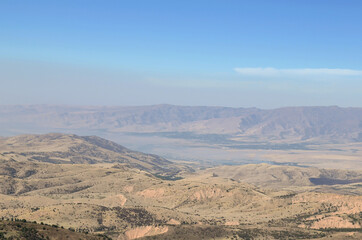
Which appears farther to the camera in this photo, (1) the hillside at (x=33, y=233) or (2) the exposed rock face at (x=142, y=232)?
(2) the exposed rock face at (x=142, y=232)

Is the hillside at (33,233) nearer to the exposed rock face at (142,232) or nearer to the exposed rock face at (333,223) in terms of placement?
the exposed rock face at (142,232)

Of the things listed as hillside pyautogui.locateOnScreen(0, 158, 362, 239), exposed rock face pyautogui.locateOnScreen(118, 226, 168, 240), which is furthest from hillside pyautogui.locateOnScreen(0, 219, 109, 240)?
exposed rock face pyautogui.locateOnScreen(118, 226, 168, 240)

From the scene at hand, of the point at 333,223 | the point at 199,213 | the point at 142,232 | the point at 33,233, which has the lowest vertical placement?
the point at 199,213

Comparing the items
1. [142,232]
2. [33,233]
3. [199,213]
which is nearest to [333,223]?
[199,213]

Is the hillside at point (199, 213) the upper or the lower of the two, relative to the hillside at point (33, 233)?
lower

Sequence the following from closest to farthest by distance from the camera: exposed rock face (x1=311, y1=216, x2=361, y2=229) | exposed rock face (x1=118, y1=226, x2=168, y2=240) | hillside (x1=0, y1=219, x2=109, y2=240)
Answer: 1. hillside (x1=0, y1=219, x2=109, y2=240)
2. exposed rock face (x1=118, y1=226, x2=168, y2=240)
3. exposed rock face (x1=311, y1=216, x2=361, y2=229)

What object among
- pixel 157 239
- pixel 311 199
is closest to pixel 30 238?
pixel 157 239

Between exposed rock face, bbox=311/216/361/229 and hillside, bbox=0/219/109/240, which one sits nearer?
hillside, bbox=0/219/109/240

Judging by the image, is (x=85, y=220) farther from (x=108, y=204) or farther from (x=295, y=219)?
(x=295, y=219)

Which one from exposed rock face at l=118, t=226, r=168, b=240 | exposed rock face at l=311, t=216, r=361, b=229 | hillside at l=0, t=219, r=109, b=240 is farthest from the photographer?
exposed rock face at l=311, t=216, r=361, b=229

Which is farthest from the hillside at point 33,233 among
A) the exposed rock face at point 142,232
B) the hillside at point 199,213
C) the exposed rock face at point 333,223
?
the exposed rock face at point 333,223

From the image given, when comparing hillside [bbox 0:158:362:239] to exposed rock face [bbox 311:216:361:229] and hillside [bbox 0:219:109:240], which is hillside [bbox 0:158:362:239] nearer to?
exposed rock face [bbox 311:216:361:229]

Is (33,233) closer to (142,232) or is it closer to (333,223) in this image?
(142,232)
